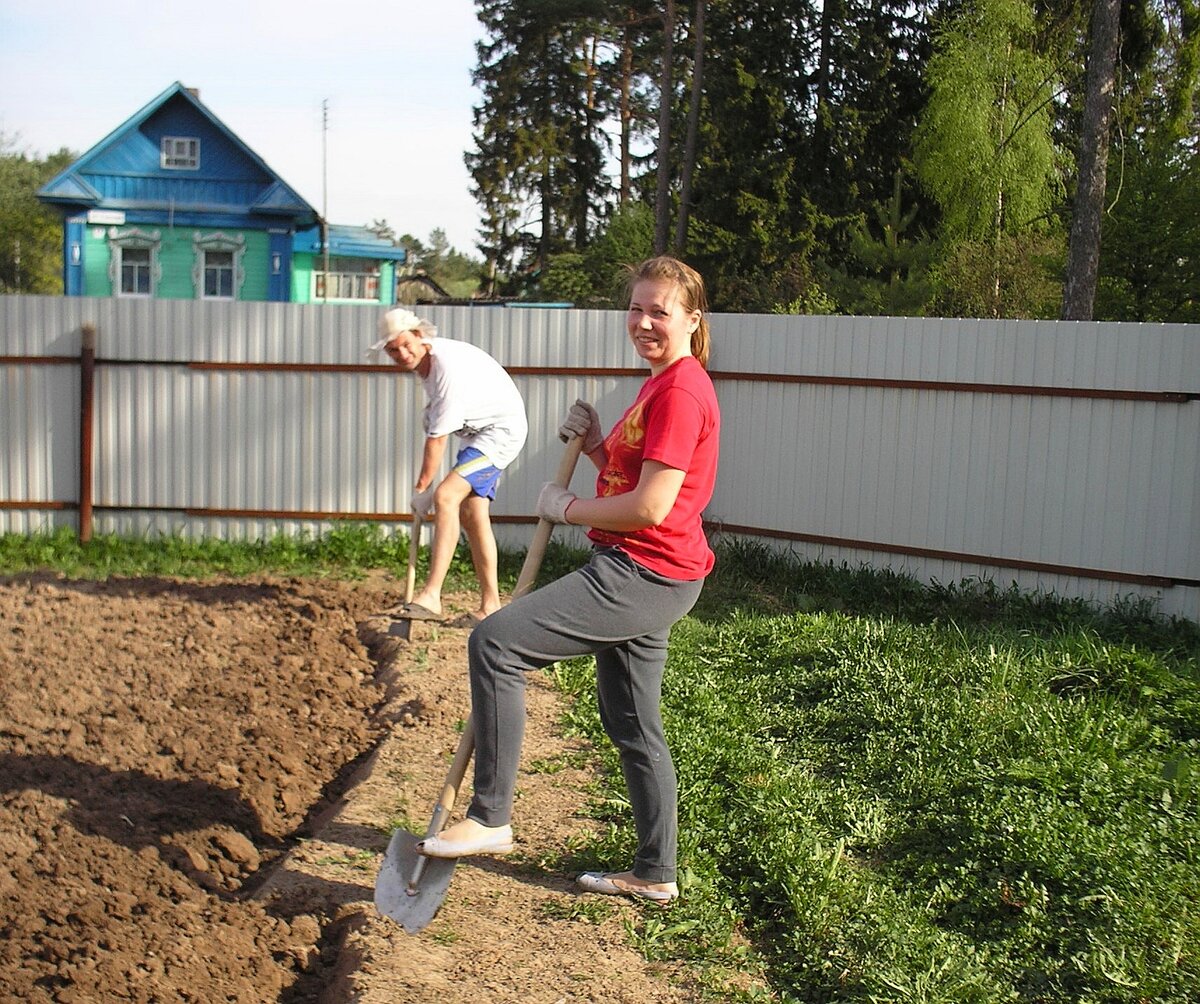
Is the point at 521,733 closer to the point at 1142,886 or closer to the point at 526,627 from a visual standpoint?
the point at 526,627

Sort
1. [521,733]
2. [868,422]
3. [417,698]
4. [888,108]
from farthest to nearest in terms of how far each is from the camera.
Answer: [888,108]
[868,422]
[417,698]
[521,733]

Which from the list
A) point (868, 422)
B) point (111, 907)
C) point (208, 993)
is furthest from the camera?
point (868, 422)

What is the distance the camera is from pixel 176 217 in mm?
29203

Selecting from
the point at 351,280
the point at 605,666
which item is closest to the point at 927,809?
the point at 605,666

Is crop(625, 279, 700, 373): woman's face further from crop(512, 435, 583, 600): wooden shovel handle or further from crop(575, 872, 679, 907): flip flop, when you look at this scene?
crop(575, 872, 679, 907): flip flop

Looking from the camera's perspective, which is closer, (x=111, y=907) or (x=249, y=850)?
(x=111, y=907)

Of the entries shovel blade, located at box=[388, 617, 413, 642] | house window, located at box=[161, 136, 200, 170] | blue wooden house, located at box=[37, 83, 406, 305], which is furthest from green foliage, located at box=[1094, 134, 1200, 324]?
house window, located at box=[161, 136, 200, 170]

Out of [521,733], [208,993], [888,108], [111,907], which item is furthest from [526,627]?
[888,108]

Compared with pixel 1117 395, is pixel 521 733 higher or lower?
lower

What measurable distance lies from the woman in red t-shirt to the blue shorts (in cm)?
337

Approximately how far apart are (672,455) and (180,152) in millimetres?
28622

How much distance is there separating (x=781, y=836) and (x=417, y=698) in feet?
7.63

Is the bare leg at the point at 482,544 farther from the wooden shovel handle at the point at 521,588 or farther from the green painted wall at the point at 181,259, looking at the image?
the green painted wall at the point at 181,259

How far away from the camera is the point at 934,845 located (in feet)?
15.0
